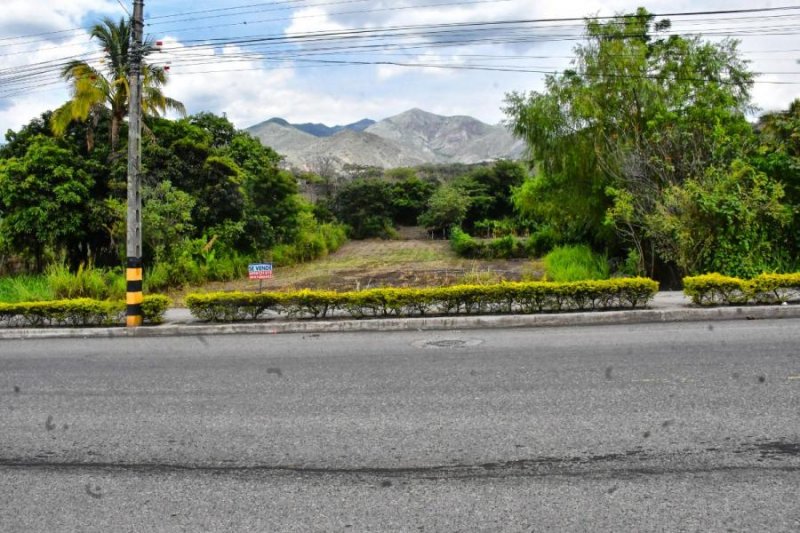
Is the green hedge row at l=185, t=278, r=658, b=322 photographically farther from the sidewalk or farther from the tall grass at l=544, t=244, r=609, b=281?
the tall grass at l=544, t=244, r=609, b=281

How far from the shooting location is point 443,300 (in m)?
12.4

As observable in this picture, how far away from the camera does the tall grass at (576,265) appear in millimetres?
18328

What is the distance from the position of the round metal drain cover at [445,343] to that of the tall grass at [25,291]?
12.2m

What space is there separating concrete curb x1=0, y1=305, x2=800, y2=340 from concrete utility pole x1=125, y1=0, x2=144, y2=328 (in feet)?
2.07

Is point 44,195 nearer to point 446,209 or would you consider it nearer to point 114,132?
point 114,132

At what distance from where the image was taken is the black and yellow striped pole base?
1240 cm

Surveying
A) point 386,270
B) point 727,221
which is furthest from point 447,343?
point 386,270

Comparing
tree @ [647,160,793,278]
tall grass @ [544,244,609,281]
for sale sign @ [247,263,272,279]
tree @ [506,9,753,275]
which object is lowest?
tall grass @ [544,244,609,281]

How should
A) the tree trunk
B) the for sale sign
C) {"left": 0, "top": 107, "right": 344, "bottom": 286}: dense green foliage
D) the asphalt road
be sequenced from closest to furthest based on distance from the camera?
the asphalt road, the for sale sign, {"left": 0, "top": 107, "right": 344, "bottom": 286}: dense green foliage, the tree trunk

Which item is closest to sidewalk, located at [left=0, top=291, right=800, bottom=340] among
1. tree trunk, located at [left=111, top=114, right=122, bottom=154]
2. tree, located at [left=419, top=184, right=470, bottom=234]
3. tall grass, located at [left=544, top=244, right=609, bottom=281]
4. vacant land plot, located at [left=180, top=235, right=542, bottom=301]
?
vacant land plot, located at [left=180, top=235, right=542, bottom=301]

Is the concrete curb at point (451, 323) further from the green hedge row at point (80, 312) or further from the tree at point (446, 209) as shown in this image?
the tree at point (446, 209)

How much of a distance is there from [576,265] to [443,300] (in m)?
8.44

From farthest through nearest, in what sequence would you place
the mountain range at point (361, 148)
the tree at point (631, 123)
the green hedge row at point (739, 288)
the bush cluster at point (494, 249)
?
the mountain range at point (361, 148) < the bush cluster at point (494, 249) < the tree at point (631, 123) < the green hedge row at point (739, 288)

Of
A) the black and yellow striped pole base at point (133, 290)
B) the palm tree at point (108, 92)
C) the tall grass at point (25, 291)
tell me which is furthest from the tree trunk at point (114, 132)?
the black and yellow striped pole base at point (133, 290)
